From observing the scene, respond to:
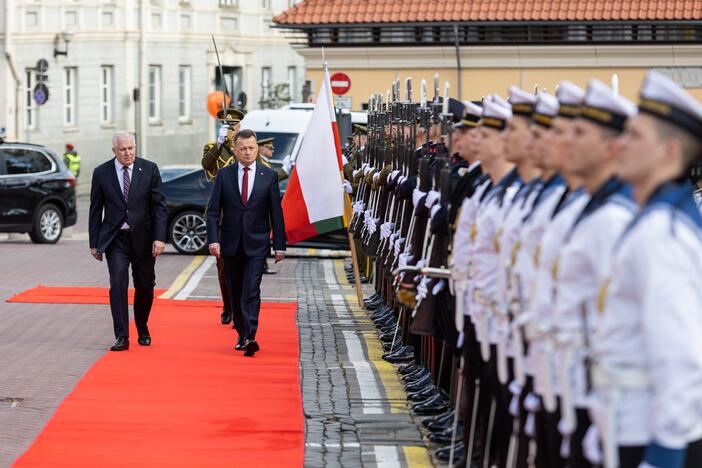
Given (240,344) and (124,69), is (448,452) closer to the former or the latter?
(240,344)

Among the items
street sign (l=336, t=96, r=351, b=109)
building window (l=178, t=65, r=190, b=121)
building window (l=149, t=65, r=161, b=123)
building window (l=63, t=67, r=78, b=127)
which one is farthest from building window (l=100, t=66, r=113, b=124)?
street sign (l=336, t=96, r=351, b=109)

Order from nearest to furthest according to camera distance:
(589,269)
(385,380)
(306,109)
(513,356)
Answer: (589,269), (513,356), (385,380), (306,109)

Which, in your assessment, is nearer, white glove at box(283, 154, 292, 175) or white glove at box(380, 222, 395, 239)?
white glove at box(380, 222, 395, 239)

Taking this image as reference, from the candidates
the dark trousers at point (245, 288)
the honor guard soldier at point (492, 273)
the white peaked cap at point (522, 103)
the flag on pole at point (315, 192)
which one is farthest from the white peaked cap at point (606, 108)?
the flag on pole at point (315, 192)

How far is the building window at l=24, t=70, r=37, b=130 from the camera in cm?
4957

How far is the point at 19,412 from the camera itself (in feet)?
32.7

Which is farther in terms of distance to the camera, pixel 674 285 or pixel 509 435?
pixel 509 435

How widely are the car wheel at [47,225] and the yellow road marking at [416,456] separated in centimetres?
1988

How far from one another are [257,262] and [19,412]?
335cm

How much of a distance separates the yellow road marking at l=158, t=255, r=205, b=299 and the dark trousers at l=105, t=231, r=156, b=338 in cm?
456

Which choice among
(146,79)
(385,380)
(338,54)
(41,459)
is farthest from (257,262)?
(146,79)

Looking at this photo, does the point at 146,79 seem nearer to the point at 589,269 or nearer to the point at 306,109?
the point at 306,109

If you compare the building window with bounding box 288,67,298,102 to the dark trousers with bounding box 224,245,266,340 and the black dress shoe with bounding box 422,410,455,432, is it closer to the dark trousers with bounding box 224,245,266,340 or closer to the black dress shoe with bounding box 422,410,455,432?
the dark trousers with bounding box 224,245,266,340

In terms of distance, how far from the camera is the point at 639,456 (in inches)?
202
